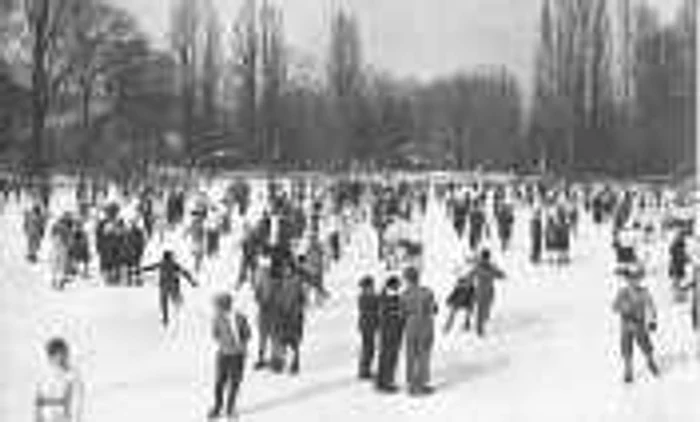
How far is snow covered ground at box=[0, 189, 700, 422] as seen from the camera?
11.6 meters

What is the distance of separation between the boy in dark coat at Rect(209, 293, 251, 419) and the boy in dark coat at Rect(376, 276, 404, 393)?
1717 millimetres

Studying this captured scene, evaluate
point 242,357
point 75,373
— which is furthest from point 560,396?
point 75,373

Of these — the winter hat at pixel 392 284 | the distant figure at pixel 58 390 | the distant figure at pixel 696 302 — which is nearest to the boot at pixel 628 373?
the distant figure at pixel 696 302

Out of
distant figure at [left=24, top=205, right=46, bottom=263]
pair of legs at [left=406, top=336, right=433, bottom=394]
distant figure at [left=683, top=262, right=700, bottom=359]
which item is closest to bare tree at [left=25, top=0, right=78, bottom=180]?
distant figure at [left=24, top=205, right=46, bottom=263]

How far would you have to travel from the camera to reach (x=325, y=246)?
2364cm

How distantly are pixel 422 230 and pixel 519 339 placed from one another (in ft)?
60.9

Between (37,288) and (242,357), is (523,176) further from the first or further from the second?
(242,357)

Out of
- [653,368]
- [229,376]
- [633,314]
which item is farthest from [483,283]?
[229,376]

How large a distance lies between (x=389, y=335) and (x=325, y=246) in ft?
37.6

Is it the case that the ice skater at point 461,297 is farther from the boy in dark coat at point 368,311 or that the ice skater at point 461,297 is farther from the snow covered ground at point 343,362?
the boy in dark coat at point 368,311

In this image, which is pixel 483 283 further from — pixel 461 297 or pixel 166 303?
pixel 166 303

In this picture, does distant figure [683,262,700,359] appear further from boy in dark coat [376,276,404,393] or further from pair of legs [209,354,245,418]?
pair of legs [209,354,245,418]

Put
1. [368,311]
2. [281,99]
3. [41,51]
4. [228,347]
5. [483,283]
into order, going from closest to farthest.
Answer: [228,347] → [368,311] → [483,283] → [41,51] → [281,99]

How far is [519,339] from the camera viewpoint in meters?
15.8
